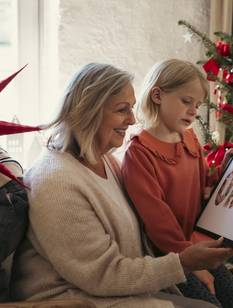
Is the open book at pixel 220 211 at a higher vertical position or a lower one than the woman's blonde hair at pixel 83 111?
lower

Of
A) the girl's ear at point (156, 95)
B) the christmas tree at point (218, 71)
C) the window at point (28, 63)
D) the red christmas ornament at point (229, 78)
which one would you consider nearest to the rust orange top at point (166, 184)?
the girl's ear at point (156, 95)

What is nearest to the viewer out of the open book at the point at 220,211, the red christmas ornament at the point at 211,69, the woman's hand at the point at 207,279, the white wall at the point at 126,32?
the open book at the point at 220,211

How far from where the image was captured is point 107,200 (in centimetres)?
135

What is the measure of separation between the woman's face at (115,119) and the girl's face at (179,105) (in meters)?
0.22

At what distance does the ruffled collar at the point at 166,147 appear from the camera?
1.63 meters

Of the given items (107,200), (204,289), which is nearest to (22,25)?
(107,200)

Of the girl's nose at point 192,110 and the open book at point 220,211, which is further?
the girl's nose at point 192,110

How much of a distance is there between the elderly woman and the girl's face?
220mm

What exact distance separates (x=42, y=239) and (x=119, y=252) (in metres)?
0.22

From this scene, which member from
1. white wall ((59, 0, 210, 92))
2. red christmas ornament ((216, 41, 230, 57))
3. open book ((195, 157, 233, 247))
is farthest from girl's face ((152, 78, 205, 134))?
white wall ((59, 0, 210, 92))

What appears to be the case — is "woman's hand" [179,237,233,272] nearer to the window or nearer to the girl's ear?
the girl's ear

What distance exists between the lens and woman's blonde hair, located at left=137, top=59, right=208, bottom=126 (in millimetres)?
1637

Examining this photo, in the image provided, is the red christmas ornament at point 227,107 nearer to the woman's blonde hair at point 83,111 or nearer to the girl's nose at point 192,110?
the girl's nose at point 192,110

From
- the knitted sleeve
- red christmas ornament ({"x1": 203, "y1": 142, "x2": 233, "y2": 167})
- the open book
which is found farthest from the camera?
red christmas ornament ({"x1": 203, "y1": 142, "x2": 233, "y2": 167})
